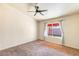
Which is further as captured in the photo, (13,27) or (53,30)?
(53,30)

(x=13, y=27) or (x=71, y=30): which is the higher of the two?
(x=13, y=27)

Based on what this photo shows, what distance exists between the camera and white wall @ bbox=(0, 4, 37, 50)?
3918 mm

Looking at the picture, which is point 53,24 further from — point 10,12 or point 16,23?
point 10,12

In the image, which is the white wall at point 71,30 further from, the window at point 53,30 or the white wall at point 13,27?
the white wall at point 13,27

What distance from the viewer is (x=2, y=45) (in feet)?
12.7

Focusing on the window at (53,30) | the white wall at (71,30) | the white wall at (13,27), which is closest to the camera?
the white wall at (13,27)

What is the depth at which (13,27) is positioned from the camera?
178 inches

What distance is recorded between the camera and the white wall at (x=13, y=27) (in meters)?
3.92

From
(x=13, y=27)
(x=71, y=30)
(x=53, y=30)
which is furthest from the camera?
(x=53, y=30)

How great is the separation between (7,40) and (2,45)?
378 mm

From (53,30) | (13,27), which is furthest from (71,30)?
(13,27)

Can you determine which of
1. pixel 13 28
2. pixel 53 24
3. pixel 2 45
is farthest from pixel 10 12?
pixel 53 24

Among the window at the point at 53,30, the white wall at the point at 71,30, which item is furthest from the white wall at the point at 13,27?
the white wall at the point at 71,30

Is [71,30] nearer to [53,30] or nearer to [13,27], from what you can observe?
[53,30]
